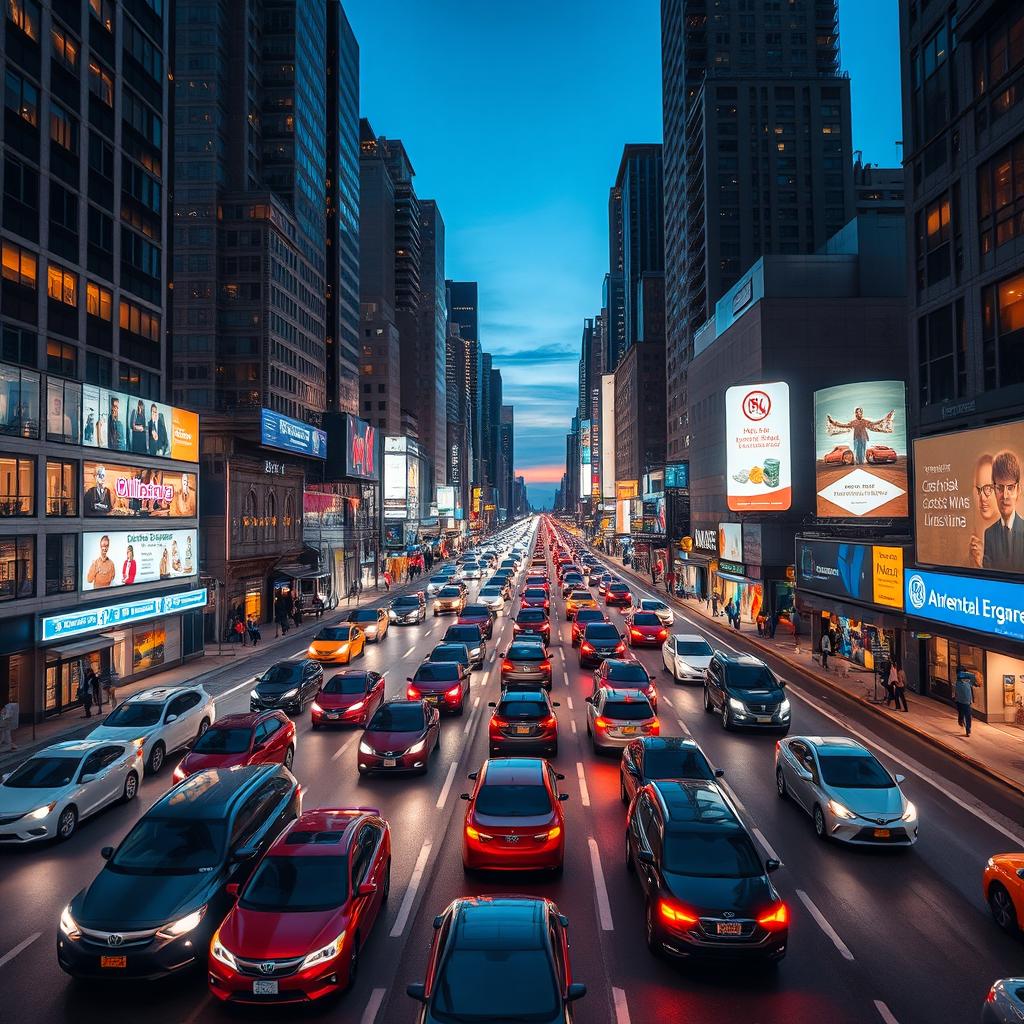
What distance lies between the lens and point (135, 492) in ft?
100

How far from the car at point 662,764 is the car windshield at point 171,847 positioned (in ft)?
22.5

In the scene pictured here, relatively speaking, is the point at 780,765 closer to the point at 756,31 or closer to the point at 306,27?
the point at 306,27

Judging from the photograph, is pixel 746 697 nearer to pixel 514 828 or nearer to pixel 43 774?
pixel 514 828

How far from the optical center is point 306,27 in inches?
3231

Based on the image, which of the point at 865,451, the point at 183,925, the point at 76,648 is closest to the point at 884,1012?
the point at 183,925

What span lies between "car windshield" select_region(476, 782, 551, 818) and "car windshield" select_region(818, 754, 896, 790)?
5426 mm

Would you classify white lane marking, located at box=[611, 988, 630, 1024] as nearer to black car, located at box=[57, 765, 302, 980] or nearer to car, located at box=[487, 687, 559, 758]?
black car, located at box=[57, 765, 302, 980]

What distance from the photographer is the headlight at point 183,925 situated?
8.33 metres

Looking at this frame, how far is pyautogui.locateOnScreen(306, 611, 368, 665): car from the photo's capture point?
30.5 metres

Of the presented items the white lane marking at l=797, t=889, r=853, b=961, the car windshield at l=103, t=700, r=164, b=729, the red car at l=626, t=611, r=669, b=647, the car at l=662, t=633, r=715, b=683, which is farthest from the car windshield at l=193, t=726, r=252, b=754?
the red car at l=626, t=611, r=669, b=647

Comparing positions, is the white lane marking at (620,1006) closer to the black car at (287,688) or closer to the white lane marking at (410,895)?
the white lane marking at (410,895)

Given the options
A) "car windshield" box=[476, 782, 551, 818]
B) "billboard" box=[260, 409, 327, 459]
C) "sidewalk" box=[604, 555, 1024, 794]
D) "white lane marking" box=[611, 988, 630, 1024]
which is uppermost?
"billboard" box=[260, 409, 327, 459]

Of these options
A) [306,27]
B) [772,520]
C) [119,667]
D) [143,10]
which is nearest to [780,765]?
[119,667]

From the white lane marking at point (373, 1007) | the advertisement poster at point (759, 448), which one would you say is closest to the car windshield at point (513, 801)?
the white lane marking at point (373, 1007)
